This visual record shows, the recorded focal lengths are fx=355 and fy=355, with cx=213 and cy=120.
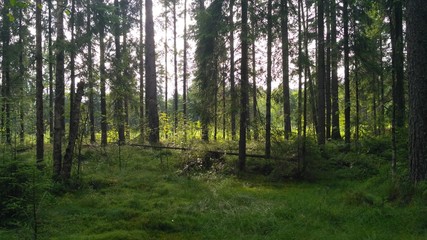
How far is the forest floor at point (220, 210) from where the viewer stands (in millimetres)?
6676

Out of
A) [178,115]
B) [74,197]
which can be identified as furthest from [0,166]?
[178,115]

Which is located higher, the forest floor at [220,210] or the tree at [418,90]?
the tree at [418,90]

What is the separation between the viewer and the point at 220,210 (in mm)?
8117

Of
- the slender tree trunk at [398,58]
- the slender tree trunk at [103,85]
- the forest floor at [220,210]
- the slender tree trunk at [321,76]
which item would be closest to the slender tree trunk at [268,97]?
the forest floor at [220,210]

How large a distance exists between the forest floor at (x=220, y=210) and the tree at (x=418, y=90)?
2.90ft

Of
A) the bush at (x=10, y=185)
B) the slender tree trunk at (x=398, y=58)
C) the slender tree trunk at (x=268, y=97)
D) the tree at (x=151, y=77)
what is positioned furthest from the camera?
the tree at (x=151, y=77)

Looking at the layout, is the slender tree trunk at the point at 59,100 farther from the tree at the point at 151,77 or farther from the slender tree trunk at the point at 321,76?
the slender tree trunk at the point at 321,76

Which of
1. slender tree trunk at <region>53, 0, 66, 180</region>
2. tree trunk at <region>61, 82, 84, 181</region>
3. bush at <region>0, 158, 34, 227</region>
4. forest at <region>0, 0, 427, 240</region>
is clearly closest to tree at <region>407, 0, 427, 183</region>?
forest at <region>0, 0, 427, 240</region>

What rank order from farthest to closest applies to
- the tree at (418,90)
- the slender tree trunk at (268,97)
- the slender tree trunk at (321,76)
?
the slender tree trunk at (321,76) < the slender tree trunk at (268,97) < the tree at (418,90)

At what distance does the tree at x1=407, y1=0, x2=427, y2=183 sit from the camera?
7852 mm

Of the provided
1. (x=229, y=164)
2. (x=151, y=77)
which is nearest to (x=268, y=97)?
(x=229, y=164)

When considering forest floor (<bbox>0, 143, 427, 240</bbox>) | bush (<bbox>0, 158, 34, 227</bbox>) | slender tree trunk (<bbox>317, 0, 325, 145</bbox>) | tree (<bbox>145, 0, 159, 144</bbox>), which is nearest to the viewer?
forest floor (<bbox>0, 143, 427, 240</bbox>)

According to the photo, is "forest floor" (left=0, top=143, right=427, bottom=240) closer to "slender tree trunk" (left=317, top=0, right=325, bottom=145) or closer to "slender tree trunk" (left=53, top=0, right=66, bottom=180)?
"slender tree trunk" (left=53, top=0, right=66, bottom=180)

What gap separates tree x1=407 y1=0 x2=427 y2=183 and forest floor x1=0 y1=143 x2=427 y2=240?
0.88 meters
